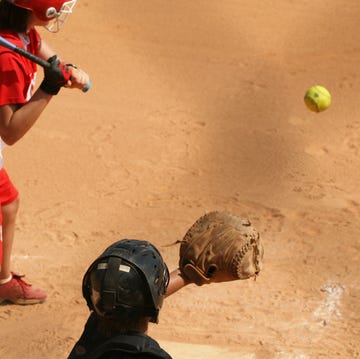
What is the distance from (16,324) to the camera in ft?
15.3

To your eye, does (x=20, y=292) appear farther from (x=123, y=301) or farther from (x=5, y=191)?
(x=123, y=301)

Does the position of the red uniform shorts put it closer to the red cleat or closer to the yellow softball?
the red cleat

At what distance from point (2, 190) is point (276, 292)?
71.4 inches

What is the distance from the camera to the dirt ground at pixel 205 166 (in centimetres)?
464

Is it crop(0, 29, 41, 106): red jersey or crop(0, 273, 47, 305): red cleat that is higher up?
crop(0, 29, 41, 106): red jersey

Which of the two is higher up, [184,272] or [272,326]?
[184,272]

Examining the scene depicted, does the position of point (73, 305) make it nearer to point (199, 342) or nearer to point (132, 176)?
point (199, 342)

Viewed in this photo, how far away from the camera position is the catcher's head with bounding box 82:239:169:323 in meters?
2.46

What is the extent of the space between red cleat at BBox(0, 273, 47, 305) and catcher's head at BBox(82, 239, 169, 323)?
2.30 m

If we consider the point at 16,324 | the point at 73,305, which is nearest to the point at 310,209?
the point at 73,305

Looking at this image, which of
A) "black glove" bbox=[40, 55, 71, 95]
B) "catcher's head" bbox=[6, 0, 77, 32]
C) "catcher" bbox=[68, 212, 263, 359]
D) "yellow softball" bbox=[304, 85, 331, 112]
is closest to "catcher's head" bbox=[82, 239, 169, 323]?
"catcher" bbox=[68, 212, 263, 359]

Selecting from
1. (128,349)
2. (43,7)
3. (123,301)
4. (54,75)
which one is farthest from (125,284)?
(43,7)

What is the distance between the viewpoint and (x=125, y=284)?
2.49 m

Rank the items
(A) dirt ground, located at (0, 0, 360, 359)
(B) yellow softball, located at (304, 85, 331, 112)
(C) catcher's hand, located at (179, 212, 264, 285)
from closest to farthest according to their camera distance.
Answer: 1. (C) catcher's hand, located at (179, 212, 264, 285)
2. (A) dirt ground, located at (0, 0, 360, 359)
3. (B) yellow softball, located at (304, 85, 331, 112)
